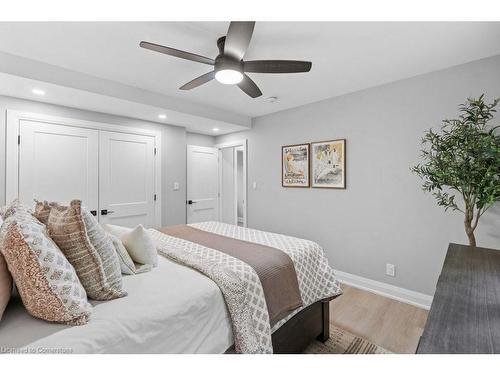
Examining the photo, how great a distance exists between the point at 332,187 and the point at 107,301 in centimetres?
283

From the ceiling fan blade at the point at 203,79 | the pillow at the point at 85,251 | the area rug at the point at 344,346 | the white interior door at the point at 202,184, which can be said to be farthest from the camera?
the white interior door at the point at 202,184

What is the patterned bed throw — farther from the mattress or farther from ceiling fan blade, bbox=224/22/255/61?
ceiling fan blade, bbox=224/22/255/61

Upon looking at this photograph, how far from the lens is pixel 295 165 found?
365 cm

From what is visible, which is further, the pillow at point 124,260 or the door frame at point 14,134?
the door frame at point 14,134

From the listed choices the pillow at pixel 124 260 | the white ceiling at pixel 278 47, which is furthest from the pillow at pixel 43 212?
the white ceiling at pixel 278 47

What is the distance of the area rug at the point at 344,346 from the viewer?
1859 mm

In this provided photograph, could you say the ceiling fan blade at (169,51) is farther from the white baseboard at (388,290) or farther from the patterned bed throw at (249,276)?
the white baseboard at (388,290)

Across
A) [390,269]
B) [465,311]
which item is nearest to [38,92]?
[465,311]

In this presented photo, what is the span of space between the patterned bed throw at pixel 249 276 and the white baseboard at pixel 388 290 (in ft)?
4.11

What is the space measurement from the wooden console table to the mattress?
0.90 metres

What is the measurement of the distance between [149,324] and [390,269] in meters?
2.74

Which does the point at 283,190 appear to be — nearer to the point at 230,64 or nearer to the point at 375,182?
the point at 375,182

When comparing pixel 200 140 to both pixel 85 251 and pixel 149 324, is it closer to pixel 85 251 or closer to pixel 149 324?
pixel 85 251

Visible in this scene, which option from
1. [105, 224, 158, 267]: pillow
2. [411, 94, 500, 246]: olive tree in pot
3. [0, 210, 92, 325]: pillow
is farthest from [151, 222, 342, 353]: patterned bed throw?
[411, 94, 500, 246]: olive tree in pot
